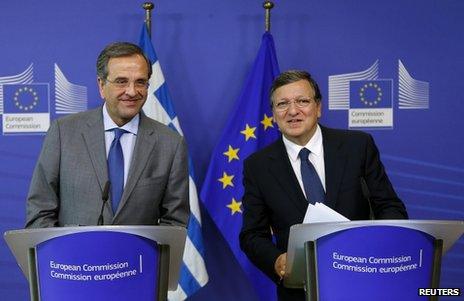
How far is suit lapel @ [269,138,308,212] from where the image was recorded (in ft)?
7.95

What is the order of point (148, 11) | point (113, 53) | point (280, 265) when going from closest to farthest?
1. point (280, 265)
2. point (113, 53)
3. point (148, 11)

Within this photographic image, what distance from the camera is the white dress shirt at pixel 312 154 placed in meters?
2.52

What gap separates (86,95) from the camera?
409cm

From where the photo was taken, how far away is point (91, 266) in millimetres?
1657

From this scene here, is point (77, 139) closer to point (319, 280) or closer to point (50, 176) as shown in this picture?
point (50, 176)

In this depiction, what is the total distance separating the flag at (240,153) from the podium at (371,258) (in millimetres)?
2076

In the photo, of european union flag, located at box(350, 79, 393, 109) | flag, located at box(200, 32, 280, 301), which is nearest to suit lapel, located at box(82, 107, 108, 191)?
flag, located at box(200, 32, 280, 301)

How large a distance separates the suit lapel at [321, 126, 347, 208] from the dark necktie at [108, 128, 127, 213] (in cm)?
80

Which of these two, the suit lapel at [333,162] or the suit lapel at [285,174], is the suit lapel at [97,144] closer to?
the suit lapel at [285,174]

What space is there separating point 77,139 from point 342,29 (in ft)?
7.31

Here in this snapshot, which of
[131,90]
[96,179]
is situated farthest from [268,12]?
[96,179]

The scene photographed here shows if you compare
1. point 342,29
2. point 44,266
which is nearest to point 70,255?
point 44,266

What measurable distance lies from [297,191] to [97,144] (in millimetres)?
810

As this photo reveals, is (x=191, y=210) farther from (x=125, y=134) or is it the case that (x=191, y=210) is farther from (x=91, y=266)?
(x=91, y=266)
